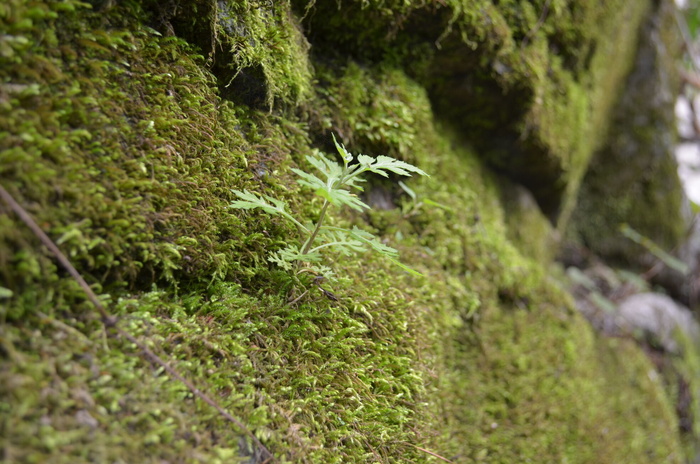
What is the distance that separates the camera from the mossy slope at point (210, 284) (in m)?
1.12

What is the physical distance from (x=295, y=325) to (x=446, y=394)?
0.97 metres

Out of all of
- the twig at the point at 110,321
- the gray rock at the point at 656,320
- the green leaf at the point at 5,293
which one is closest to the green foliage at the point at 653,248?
the gray rock at the point at 656,320

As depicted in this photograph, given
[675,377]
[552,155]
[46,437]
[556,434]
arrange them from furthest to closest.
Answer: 1. [675,377]
2. [552,155]
3. [556,434]
4. [46,437]

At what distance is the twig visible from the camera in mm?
1083

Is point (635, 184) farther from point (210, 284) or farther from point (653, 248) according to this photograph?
point (210, 284)

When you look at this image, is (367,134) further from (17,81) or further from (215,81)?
(17,81)

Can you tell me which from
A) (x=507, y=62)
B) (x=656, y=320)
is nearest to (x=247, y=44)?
(x=507, y=62)

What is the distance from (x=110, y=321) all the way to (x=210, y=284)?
370 millimetres

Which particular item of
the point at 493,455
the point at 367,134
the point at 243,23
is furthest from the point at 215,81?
the point at 493,455

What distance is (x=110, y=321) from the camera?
1.24m

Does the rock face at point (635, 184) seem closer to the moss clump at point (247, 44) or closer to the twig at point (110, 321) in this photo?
the moss clump at point (247, 44)

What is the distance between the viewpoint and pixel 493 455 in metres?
2.35

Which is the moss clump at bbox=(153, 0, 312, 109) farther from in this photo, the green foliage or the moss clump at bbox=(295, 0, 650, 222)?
the green foliage

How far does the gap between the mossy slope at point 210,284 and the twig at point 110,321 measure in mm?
21
